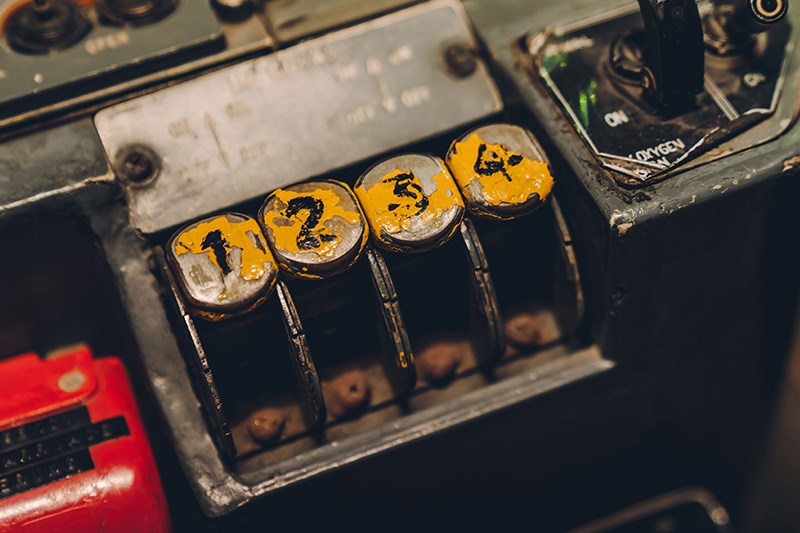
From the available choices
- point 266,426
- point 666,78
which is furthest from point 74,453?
point 666,78

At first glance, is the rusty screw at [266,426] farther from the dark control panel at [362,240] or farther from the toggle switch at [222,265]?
the toggle switch at [222,265]

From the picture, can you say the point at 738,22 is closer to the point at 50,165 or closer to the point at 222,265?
the point at 222,265

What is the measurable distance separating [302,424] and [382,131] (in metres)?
0.45

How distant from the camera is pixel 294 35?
4.06ft

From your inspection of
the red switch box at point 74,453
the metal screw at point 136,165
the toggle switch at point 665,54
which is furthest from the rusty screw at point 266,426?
the toggle switch at point 665,54

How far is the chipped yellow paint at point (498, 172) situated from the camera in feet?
3.65

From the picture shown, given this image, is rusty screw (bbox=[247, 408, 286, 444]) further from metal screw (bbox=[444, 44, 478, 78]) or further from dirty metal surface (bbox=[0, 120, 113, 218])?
metal screw (bbox=[444, 44, 478, 78])

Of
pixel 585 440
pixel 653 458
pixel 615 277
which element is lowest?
pixel 653 458

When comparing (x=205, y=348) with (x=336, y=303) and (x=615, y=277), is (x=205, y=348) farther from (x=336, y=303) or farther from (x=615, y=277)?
(x=615, y=277)

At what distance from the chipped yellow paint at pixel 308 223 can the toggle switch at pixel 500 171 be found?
0.16 metres

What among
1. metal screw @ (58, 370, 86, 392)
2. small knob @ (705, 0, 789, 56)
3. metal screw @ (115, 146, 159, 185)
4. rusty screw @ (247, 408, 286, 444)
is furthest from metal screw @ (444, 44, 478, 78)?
metal screw @ (58, 370, 86, 392)

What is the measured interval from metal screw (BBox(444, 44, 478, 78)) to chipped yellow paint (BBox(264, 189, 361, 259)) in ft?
0.97

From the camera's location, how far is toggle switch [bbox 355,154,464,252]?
1084 millimetres

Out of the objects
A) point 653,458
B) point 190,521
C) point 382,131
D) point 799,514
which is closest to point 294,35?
point 382,131
